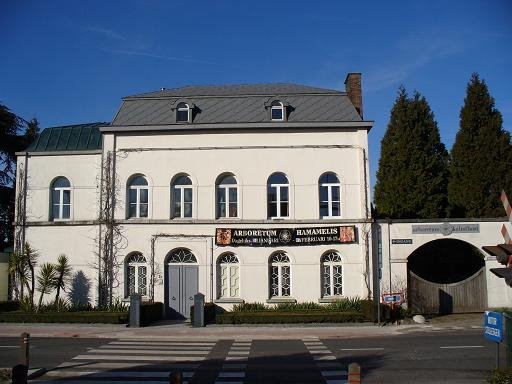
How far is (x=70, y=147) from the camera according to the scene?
28250 millimetres

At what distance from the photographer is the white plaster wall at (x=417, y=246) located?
2531cm

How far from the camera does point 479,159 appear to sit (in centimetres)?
3097

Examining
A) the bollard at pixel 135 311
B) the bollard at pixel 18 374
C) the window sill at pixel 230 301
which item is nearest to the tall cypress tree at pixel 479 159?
the window sill at pixel 230 301

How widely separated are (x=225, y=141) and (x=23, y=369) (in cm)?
1823

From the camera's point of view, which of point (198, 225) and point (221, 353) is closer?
point (221, 353)

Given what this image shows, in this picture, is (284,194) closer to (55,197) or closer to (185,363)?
(55,197)

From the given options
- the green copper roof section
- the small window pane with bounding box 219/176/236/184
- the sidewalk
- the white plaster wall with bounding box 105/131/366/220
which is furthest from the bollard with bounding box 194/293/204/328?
the green copper roof section

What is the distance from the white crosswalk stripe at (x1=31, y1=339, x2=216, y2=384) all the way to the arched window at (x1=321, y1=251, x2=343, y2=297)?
8.84 metres

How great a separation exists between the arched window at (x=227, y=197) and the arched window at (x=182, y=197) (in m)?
1.41

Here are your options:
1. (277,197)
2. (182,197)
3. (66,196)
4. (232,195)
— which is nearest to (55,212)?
(66,196)

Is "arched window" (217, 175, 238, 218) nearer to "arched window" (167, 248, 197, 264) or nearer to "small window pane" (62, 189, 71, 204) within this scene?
"arched window" (167, 248, 197, 264)

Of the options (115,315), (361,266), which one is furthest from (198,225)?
(361,266)

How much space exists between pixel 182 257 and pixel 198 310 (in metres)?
4.04

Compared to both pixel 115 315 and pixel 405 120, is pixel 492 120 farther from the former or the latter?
pixel 115 315
